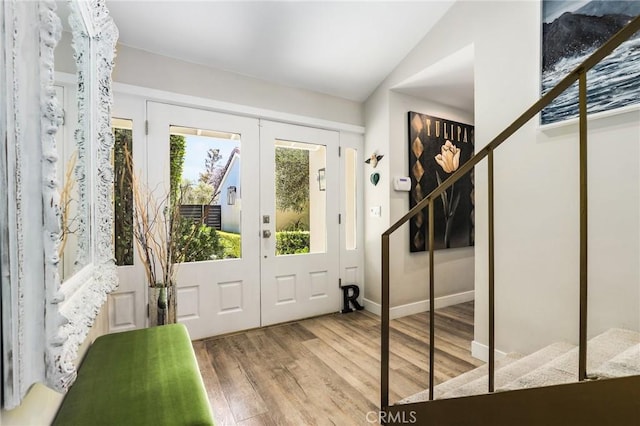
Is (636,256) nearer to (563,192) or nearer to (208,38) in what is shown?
(563,192)

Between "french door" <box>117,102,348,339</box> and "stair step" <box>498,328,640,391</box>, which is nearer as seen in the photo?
"stair step" <box>498,328,640,391</box>

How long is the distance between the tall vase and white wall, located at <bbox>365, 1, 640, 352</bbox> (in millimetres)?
2383

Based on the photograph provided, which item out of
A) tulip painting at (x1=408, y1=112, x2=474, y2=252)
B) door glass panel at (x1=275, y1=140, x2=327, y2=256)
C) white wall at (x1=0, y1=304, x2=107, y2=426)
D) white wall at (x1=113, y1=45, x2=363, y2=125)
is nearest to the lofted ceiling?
white wall at (x1=113, y1=45, x2=363, y2=125)

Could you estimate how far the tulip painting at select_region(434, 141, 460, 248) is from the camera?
11.6 ft

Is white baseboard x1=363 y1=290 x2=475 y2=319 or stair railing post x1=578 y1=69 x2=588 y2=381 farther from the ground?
stair railing post x1=578 y1=69 x2=588 y2=381

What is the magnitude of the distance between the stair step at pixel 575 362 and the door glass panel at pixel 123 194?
261cm

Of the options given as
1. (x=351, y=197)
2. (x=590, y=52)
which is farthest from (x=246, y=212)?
(x=590, y=52)

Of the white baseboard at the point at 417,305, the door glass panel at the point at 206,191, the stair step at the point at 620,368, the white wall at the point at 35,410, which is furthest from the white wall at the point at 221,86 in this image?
the stair step at the point at 620,368

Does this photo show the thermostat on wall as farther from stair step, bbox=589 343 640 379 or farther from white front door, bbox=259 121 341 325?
stair step, bbox=589 343 640 379

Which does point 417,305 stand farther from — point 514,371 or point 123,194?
point 123,194

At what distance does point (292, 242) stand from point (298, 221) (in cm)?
24

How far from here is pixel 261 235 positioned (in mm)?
2932

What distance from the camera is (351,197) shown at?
354 centimetres

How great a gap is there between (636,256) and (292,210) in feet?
8.34
